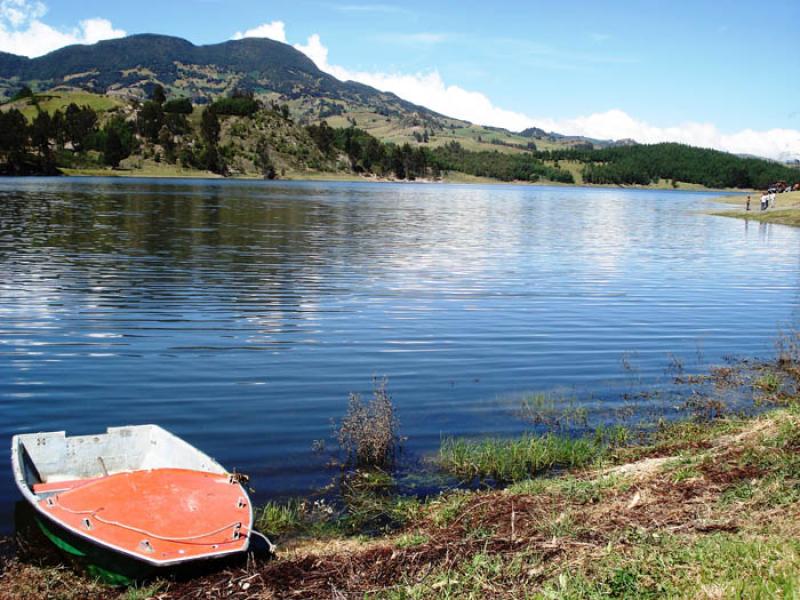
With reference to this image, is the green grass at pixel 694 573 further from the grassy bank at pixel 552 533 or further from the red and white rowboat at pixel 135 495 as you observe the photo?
the red and white rowboat at pixel 135 495

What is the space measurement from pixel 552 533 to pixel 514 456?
396 centimetres

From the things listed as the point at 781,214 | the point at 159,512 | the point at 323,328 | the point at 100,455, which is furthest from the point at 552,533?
the point at 781,214

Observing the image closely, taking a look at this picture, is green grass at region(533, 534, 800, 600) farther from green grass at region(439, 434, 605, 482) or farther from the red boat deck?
green grass at region(439, 434, 605, 482)

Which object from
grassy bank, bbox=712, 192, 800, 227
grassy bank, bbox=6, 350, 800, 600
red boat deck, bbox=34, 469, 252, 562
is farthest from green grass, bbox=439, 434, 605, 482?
grassy bank, bbox=712, 192, 800, 227

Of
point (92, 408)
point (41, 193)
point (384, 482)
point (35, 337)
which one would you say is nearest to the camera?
point (384, 482)

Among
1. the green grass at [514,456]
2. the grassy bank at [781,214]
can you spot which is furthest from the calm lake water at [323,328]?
the grassy bank at [781,214]

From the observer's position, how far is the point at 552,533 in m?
8.91

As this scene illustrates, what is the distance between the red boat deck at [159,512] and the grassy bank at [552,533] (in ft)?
1.33

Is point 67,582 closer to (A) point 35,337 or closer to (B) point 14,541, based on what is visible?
(B) point 14,541

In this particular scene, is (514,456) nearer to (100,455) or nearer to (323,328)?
(100,455)

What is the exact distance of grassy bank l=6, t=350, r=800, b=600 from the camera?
23.7 feet

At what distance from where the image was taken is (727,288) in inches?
1377

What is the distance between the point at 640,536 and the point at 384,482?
5.03 metres

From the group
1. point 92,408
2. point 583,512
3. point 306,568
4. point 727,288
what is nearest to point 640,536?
point 583,512
